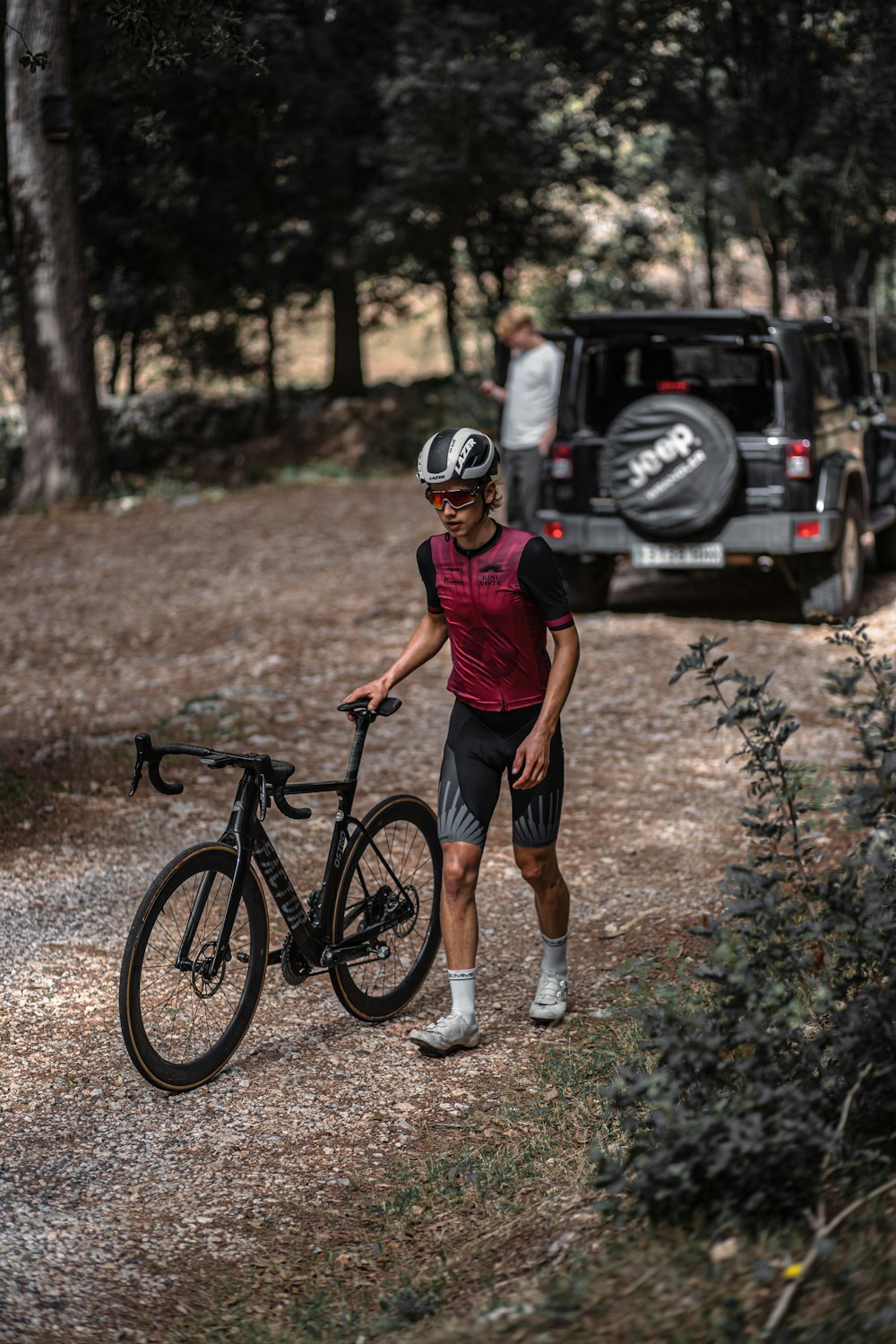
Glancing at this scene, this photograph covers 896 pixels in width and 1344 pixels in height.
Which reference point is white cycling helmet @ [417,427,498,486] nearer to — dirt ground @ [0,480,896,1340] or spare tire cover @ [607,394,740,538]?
dirt ground @ [0,480,896,1340]

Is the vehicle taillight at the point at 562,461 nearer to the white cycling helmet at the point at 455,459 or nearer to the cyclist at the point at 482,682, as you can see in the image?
the cyclist at the point at 482,682

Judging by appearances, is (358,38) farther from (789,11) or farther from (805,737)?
(805,737)

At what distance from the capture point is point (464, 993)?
4.79m

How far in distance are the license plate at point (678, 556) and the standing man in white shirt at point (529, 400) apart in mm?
A: 858

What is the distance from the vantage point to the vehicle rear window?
10.0m

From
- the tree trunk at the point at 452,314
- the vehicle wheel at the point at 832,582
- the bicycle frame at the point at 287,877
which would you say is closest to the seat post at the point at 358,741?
the bicycle frame at the point at 287,877

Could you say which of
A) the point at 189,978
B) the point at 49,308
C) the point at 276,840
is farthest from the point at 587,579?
the point at 49,308

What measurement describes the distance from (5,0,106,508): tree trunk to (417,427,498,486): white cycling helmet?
13.2 m

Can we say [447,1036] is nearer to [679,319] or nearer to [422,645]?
[422,645]

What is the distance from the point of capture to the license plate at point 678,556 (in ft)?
32.8

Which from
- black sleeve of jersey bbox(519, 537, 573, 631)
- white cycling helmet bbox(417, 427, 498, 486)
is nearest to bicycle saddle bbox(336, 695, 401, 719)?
black sleeve of jersey bbox(519, 537, 573, 631)

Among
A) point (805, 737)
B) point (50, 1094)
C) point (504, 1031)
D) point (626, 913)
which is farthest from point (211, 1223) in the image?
point (805, 737)

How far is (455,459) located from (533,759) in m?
0.93

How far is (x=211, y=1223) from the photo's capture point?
12.6 feet
